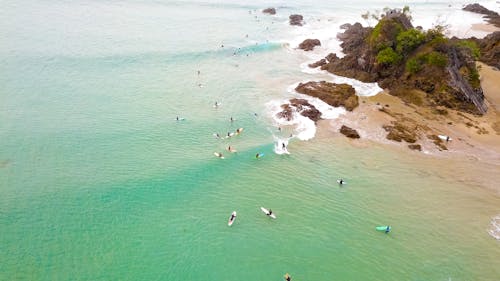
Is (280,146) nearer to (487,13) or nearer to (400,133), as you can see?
(400,133)

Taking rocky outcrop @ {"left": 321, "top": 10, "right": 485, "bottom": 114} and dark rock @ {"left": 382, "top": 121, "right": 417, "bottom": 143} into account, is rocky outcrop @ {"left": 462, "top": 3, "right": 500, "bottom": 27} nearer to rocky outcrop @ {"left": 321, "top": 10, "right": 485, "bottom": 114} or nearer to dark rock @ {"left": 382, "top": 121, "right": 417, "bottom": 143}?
rocky outcrop @ {"left": 321, "top": 10, "right": 485, "bottom": 114}

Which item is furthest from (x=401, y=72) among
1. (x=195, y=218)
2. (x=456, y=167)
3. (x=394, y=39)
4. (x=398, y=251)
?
(x=195, y=218)

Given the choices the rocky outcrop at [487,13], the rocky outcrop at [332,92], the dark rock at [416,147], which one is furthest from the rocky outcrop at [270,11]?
the dark rock at [416,147]

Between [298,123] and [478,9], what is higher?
[478,9]

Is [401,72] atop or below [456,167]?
atop

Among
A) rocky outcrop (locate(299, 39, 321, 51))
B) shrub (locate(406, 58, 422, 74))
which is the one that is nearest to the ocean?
shrub (locate(406, 58, 422, 74))

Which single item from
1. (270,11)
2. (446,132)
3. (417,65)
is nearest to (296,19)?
(270,11)

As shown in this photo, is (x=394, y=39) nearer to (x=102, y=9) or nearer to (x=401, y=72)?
(x=401, y=72)
